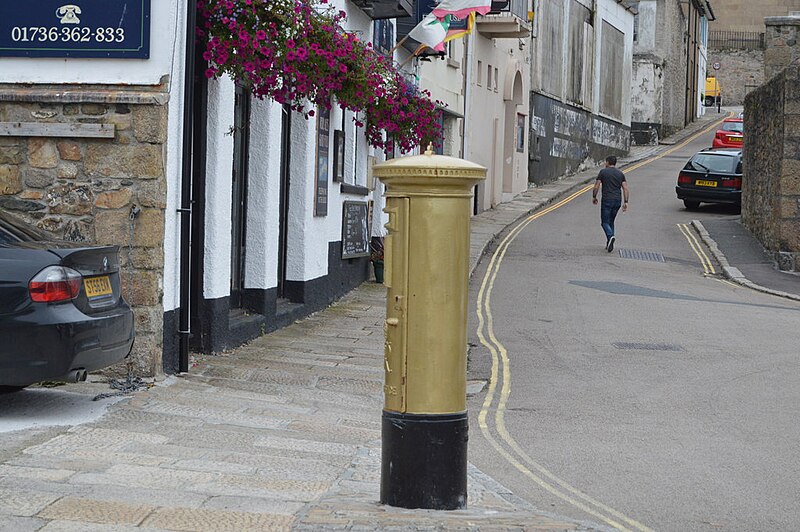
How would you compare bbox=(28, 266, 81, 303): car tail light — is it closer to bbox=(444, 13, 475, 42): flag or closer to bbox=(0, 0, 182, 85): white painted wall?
bbox=(0, 0, 182, 85): white painted wall

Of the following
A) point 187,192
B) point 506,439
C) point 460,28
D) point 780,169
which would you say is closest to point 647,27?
point 780,169

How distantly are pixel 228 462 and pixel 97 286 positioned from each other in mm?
1807

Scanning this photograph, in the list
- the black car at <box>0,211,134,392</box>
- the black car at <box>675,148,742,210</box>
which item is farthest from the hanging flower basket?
the black car at <box>675,148,742,210</box>

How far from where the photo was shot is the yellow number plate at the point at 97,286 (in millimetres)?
8125

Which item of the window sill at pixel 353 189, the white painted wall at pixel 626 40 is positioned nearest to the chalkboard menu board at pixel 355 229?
the window sill at pixel 353 189

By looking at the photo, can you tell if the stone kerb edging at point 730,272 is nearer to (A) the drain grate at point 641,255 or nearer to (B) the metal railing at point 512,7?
(A) the drain grate at point 641,255

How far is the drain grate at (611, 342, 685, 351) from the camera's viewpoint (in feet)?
43.8

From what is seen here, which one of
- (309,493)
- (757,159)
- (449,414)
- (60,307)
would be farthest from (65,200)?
(757,159)

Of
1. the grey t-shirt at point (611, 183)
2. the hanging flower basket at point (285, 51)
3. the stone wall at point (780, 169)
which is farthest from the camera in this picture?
the grey t-shirt at point (611, 183)

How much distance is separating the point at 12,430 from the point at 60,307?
835mm

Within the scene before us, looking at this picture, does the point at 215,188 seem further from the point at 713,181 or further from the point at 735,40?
the point at 735,40

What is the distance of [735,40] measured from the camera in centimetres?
8700

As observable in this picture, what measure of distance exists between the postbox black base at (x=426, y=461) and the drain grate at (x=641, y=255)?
17866 millimetres

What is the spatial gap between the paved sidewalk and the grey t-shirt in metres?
13.6
